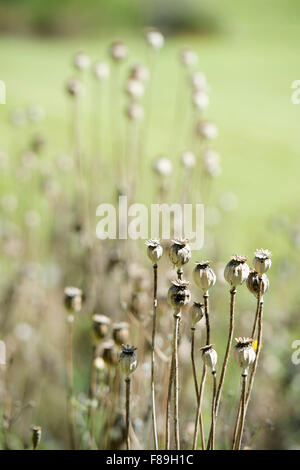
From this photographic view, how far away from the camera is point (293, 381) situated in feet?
3.48

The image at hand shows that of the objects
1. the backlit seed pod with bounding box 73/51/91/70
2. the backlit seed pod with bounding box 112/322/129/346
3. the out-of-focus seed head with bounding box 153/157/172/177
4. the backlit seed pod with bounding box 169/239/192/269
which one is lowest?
the backlit seed pod with bounding box 112/322/129/346

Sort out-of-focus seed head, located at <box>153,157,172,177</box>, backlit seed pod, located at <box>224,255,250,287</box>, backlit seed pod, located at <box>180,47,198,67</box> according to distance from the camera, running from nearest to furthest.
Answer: backlit seed pod, located at <box>224,255,250,287</box> < out-of-focus seed head, located at <box>153,157,172,177</box> < backlit seed pod, located at <box>180,47,198,67</box>

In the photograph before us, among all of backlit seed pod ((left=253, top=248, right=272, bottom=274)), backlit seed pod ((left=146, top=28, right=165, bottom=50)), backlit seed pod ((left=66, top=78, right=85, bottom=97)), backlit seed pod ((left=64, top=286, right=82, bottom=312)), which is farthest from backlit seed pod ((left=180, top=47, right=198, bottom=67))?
backlit seed pod ((left=253, top=248, right=272, bottom=274))

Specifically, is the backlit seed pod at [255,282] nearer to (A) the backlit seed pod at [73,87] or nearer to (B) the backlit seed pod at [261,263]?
(B) the backlit seed pod at [261,263]

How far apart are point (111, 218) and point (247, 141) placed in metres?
1.00

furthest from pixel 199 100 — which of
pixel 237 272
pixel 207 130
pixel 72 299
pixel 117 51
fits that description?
pixel 237 272

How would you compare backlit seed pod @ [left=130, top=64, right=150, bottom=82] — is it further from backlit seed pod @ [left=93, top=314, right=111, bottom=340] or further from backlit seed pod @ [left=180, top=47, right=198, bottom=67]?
backlit seed pod @ [left=93, top=314, right=111, bottom=340]

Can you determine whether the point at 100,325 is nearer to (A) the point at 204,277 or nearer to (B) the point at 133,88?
(A) the point at 204,277

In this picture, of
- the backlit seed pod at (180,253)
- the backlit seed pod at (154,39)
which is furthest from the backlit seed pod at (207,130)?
the backlit seed pod at (180,253)

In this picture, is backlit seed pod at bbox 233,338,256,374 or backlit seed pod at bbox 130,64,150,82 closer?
backlit seed pod at bbox 233,338,256,374

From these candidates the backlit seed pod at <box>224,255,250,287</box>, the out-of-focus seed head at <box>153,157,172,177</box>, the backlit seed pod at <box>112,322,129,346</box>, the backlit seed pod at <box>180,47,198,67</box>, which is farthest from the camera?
the backlit seed pod at <box>180,47,198,67</box>

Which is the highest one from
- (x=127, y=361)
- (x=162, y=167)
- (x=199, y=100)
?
(x=199, y=100)
